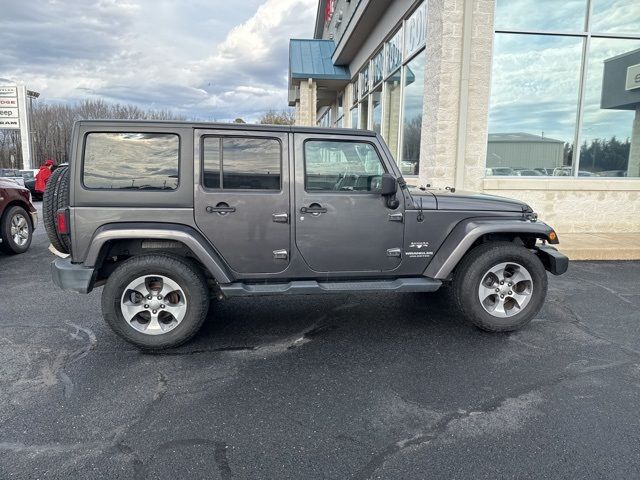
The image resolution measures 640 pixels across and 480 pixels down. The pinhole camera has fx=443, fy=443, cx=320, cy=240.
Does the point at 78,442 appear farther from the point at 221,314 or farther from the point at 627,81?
the point at 627,81

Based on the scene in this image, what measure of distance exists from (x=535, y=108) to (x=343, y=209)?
24.4 feet

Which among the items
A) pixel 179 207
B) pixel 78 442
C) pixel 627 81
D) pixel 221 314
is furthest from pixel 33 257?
pixel 627 81

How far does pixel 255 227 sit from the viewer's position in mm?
3875

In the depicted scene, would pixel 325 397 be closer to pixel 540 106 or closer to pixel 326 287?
pixel 326 287

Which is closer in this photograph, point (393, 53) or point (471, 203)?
point (471, 203)

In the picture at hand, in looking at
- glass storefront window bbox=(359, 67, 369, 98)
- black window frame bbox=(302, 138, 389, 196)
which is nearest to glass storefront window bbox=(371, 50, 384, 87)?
glass storefront window bbox=(359, 67, 369, 98)

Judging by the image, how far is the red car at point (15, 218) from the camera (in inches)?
298

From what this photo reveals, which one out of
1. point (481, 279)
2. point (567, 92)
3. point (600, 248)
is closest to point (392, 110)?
point (567, 92)

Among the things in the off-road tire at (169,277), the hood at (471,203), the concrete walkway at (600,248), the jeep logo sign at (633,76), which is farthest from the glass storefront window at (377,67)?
the off-road tire at (169,277)

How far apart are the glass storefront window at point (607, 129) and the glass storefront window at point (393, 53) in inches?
189

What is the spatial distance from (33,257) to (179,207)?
5.47m

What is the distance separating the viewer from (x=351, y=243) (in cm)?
402

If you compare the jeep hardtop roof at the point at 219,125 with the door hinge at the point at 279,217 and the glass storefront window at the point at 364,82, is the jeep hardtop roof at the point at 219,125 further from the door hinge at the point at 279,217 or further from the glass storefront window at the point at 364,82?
the glass storefront window at the point at 364,82

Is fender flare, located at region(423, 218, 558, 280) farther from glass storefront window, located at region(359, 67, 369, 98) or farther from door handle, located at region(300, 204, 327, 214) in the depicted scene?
glass storefront window, located at region(359, 67, 369, 98)
